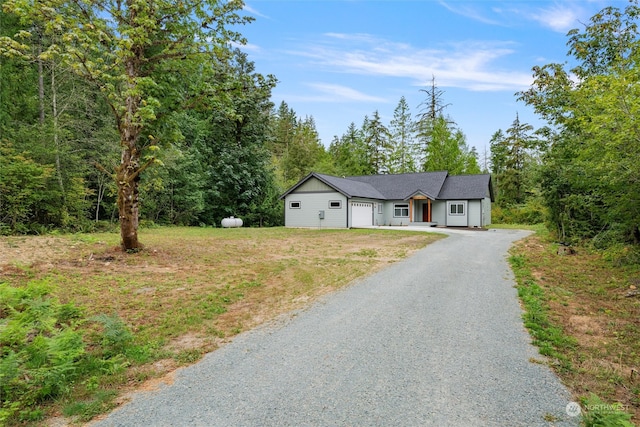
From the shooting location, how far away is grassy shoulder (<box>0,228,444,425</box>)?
3.04 m

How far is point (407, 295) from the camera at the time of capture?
245 inches

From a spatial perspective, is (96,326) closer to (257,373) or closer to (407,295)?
(257,373)

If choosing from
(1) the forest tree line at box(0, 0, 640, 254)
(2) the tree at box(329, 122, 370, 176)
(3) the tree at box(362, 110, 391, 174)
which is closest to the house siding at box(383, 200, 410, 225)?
(1) the forest tree line at box(0, 0, 640, 254)

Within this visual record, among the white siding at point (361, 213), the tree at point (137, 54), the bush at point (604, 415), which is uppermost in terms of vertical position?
the tree at point (137, 54)

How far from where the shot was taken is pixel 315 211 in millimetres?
23406

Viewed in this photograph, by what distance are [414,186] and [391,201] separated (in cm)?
230

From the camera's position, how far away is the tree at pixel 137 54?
8070mm

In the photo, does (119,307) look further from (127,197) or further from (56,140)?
(56,140)

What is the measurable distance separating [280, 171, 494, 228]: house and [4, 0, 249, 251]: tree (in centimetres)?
1347

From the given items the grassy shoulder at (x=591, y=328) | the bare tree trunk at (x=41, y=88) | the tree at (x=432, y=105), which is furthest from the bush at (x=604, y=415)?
the tree at (x=432, y=105)

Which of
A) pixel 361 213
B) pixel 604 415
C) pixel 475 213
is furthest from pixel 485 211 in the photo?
pixel 604 415

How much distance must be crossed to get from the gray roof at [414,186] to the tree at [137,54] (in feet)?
44.8

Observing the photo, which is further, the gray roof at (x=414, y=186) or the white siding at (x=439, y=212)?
the white siding at (x=439, y=212)

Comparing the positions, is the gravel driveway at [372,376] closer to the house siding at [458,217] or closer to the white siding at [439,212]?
the house siding at [458,217]
